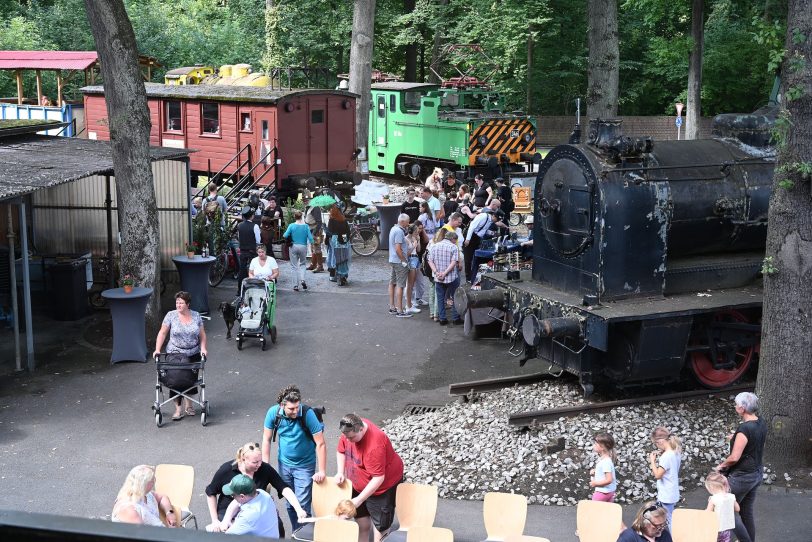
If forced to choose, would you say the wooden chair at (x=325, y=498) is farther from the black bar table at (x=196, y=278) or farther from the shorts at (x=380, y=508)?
the black bar table at (x=196, y=278)

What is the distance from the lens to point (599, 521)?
23.4 ft

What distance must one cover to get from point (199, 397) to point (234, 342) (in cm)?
252

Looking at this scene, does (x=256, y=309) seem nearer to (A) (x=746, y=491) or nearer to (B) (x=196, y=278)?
(B) (x=196, y=278)

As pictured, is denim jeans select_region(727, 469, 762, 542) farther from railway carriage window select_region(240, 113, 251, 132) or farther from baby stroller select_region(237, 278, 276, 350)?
railway carriage window select_region(240, 113, 251, 132)

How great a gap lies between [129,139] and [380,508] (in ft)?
26.6

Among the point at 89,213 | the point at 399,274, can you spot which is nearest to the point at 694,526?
the point at 399,274

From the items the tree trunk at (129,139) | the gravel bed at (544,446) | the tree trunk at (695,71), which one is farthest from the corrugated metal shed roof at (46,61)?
the gravel bed at (544,446)

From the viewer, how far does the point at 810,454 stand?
9.46 metres

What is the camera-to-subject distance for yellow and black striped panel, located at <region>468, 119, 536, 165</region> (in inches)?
1047

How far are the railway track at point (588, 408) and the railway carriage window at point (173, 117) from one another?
19.1m

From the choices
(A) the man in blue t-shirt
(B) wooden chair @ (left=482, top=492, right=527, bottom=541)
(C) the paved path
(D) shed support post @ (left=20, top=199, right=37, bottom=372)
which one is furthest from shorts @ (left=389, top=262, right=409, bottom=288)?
(B) wooden chair @ (left=482, top=492, right=527, bottom=541)

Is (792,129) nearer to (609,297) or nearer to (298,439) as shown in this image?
(609,297)

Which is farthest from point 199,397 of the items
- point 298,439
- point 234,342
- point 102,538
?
point 102,538

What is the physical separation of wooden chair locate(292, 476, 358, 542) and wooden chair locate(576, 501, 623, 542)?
1732mm
